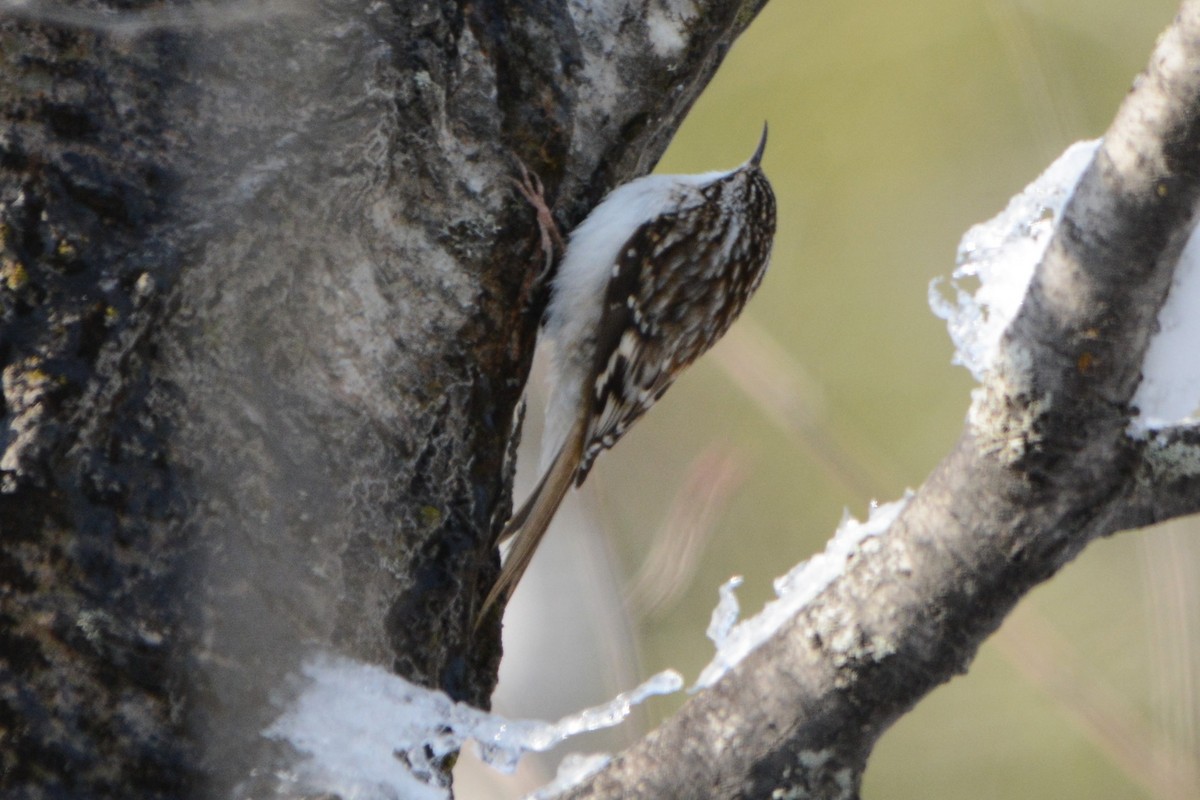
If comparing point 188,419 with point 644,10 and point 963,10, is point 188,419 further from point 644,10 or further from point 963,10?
point 963,10

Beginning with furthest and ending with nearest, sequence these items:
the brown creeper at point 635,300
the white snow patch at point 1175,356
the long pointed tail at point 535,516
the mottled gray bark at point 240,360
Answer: the brown creeper at point 635,300, the long pointed tail at point 535,516, the white snow patch at point 1175,356, the mottled gray bark at point 240,360

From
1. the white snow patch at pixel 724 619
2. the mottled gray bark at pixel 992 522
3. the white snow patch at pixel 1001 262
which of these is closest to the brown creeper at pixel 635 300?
the white snow patch at pixel 724 619

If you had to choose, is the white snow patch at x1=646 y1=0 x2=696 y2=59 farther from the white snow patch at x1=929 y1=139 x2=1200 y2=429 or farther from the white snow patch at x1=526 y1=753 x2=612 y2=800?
the white snow patch at x1=526 y1=753 x2=612 y2=800

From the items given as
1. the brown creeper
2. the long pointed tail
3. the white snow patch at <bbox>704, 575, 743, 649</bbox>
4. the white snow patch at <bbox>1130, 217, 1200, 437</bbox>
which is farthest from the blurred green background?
the white snow patch at <bbox>1130, 217, 1200, 437</bbox>

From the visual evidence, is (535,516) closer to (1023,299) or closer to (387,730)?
(387,730)

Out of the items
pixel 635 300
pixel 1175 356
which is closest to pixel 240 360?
pixel 1175 356

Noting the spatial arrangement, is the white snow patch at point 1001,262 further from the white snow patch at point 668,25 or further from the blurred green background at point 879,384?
the blurred green background at point 879,384

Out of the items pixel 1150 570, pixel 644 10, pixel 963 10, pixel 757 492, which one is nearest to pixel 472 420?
pixel 644 10
